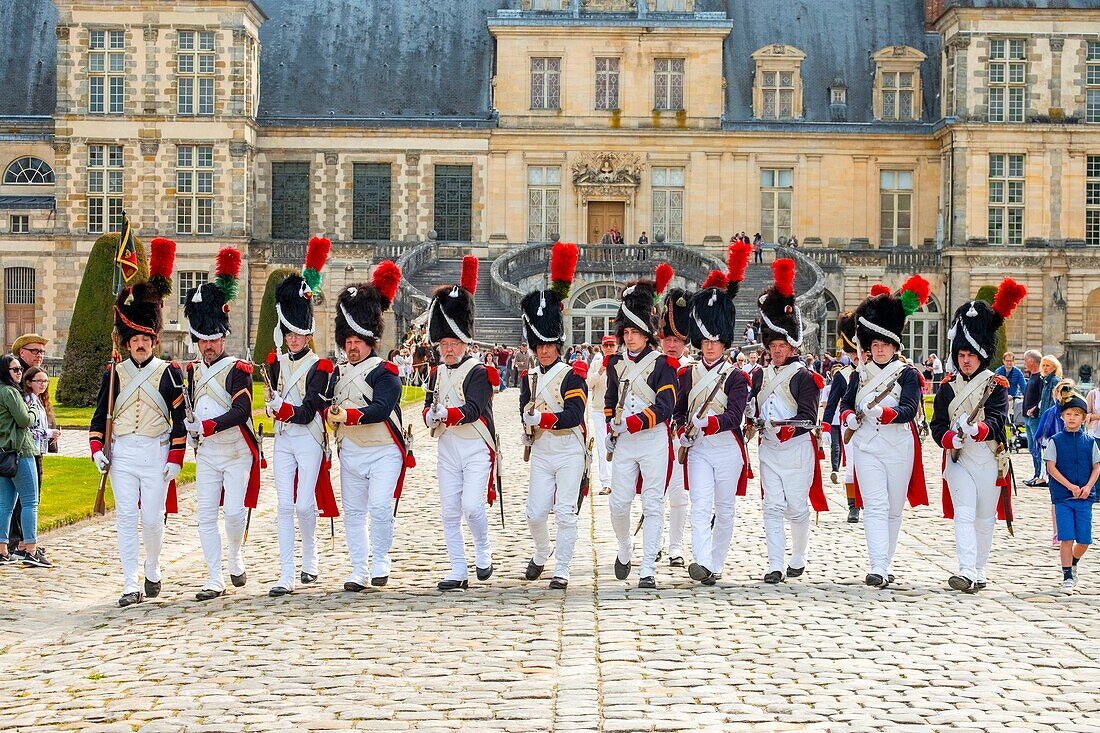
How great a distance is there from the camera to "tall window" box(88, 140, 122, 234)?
4825cm

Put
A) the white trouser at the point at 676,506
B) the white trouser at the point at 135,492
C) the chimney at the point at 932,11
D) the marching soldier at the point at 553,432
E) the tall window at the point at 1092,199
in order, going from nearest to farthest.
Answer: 1. the white trouser at the point at 135,492
2. the marching soldier at the point at 553,432
3. the white trouser at the point at 676,506
4. the tall window at the point at 1092,199
5. the chimney at the point at 932,11

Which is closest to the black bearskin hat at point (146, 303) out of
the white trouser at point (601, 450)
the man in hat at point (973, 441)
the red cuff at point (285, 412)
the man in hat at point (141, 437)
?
the man in hat at point (141, 437)

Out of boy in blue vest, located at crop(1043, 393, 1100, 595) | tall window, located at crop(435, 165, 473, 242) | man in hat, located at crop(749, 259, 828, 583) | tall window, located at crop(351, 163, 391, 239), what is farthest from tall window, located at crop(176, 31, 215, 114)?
boy in blue vest, located at crop(1043, 393, 1100, 595)

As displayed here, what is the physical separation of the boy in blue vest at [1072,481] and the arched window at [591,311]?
3328 centimetres

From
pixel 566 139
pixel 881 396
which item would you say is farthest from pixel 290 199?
pixel 881 396

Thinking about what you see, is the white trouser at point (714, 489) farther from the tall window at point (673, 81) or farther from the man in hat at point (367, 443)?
the tall window at point (673, 81)

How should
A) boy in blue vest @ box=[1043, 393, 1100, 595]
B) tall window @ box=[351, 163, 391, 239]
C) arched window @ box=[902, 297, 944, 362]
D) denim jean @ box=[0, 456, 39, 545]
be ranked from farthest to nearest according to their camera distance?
tall window @ box=[351, 163, 391, 239] < arched window @ box=[902, 297, 944, 362] < denim jean @ box=[0, 456, 39, 545] < boy in blue vest @ box=[1043, 393, 1100, 595]

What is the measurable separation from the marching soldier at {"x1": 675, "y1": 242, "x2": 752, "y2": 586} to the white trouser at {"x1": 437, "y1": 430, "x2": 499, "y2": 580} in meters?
1.57

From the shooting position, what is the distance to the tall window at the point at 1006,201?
48719 millimetres

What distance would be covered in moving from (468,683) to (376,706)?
63 centimetres

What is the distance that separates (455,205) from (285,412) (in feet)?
130

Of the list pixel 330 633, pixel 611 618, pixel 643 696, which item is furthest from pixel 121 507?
pixel 643 696

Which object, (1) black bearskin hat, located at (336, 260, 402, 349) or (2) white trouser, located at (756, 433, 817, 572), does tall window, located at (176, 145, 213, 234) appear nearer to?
(1) black bearskin hat, located at (336, 260, 402, 349)

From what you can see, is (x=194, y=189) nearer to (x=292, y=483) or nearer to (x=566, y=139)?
(x=566, y=139)
